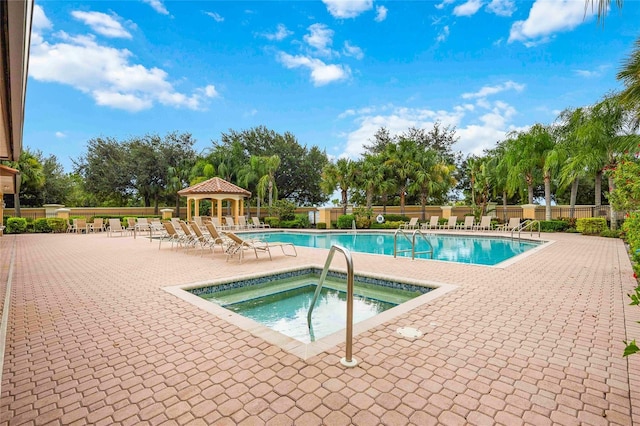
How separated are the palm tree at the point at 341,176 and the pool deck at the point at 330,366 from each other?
19.4 m

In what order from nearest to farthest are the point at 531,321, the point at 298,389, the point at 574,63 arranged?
the point at 298,389, the point at 531,321, the point at 574,63

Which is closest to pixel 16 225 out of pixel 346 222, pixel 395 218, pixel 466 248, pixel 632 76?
pixel 346 222

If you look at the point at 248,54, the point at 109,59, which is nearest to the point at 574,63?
the point at 248,54

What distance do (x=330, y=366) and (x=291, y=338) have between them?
2.51 feet

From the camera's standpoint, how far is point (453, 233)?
1866cm

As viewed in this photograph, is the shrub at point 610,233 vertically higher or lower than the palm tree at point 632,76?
lower

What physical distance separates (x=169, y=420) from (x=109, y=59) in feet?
87.2

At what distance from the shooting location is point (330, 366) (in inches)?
119

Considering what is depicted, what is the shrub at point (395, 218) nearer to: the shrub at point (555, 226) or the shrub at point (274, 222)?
the shrub at point (274, 222)

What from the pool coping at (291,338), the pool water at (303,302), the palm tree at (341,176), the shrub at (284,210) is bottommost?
the pool water at (303,302)

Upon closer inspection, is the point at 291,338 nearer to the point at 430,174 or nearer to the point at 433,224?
the point at 433,224

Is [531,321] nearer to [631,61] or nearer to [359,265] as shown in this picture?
[359,265]

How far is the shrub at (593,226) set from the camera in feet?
54.0

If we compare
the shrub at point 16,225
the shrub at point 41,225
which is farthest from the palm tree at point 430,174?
the shrub at point 16,225
